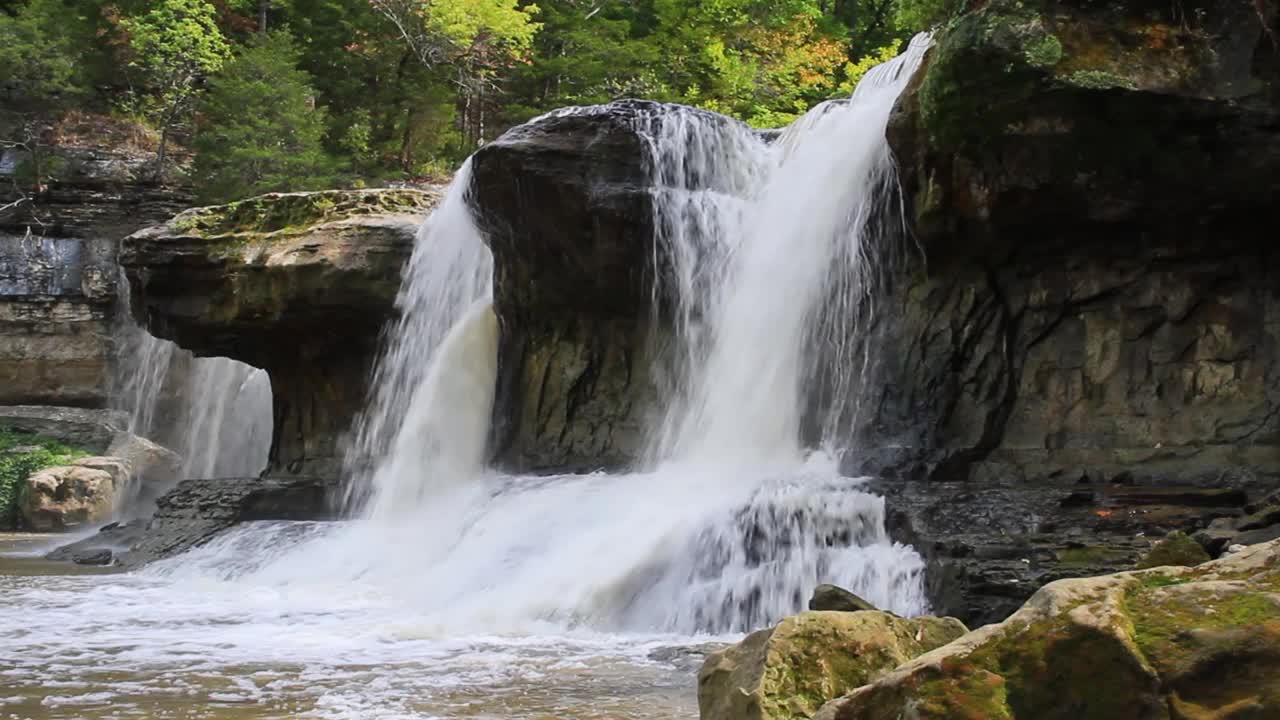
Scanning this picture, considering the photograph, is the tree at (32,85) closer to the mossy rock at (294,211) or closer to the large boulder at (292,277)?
Answer: the large boulder at (292,277)

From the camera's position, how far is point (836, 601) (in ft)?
21.4

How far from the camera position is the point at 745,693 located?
4.18m

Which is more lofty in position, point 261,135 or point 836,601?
point 261,135

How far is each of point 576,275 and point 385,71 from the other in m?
15.9

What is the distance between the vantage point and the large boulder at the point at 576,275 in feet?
44.2

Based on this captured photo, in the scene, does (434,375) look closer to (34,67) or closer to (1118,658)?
(1118,658)

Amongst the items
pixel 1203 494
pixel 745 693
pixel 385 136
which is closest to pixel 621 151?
pixel 1203 494

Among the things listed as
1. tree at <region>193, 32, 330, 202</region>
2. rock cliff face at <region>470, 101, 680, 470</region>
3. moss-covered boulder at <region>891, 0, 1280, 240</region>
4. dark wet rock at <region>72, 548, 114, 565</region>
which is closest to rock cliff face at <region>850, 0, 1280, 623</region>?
moss-covered boulder at <region>891, 0, 1280, 240</region>

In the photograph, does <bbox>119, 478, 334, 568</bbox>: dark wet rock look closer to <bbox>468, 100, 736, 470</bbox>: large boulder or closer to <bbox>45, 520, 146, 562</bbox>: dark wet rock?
<bbox>45, 520, 146, 562</bbox>: dark wet rock

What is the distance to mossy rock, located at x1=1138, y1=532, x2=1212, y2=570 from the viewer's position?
20.6 ft

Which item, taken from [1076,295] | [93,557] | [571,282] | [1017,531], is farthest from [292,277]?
[1017,531]

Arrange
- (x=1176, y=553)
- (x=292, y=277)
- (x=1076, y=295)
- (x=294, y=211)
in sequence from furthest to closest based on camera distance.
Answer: (x=294, y=211), (x=292, y=277), (x=1076, y=295), (x=1176, y=553)

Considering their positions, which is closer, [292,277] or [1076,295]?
[1076,295]

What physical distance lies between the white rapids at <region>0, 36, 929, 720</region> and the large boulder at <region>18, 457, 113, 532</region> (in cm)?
674
